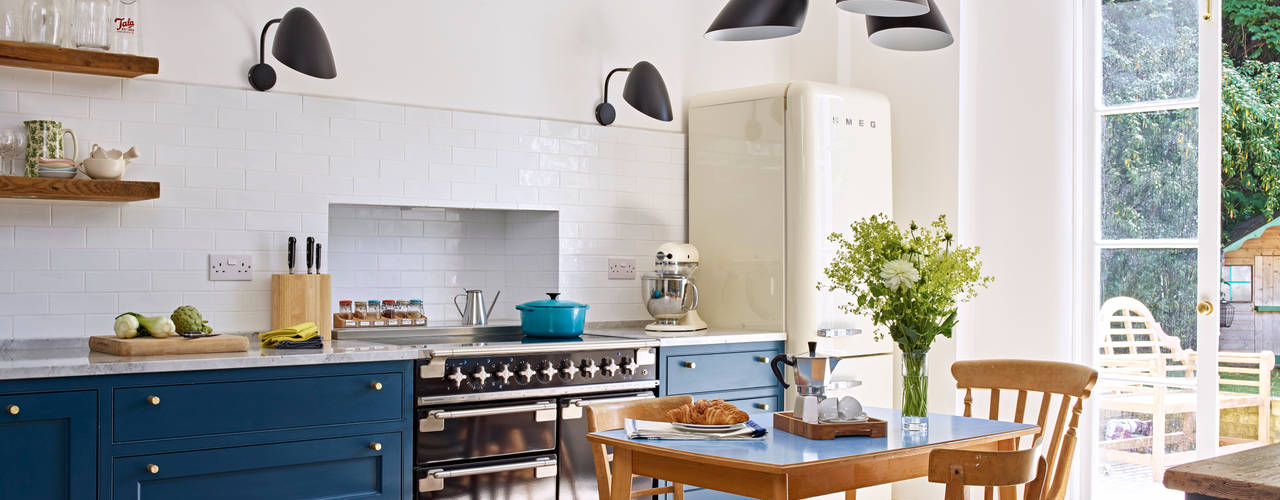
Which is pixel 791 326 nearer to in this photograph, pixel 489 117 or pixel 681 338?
pixel 681 338

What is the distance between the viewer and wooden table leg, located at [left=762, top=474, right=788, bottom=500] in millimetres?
2326

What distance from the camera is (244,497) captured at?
3.31m

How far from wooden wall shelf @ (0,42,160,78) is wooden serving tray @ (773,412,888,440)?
2.42 m

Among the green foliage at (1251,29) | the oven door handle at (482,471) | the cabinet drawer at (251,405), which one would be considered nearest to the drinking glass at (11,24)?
the cabinet drawer at (251,405)

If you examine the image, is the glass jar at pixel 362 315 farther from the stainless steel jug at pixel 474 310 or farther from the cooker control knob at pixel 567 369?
the cooker control knob at pixel 567 369

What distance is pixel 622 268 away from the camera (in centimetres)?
503

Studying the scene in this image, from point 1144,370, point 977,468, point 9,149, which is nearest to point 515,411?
point 9,149

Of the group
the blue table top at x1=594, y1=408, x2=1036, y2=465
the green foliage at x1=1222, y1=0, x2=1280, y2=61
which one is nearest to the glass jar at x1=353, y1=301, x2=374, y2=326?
the blue table top at x1=594, y1=408, x2=1036, y2=465

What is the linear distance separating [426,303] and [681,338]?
112cm

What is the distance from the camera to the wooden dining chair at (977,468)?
2270 millimetres

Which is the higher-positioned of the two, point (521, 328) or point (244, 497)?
point (521, 328)

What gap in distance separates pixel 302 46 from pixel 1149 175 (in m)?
3.49

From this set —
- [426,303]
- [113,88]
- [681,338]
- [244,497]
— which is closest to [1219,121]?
[681,338]

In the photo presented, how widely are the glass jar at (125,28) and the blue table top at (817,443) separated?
7.23 feet
